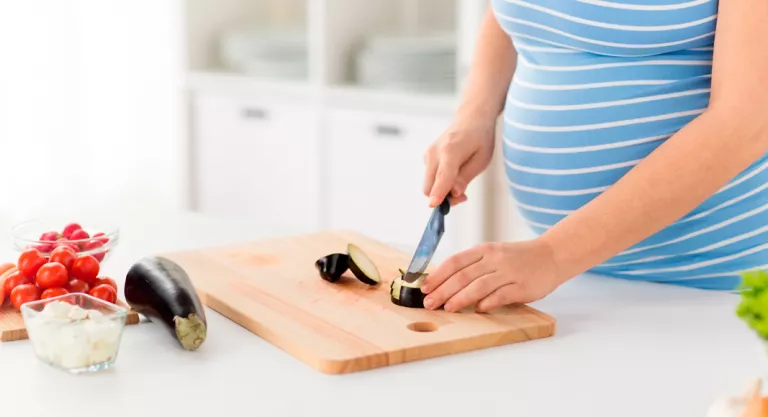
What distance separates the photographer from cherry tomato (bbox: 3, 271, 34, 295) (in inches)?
49.8

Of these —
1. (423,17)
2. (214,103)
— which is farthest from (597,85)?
(214,103)

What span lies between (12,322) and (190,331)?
229mm

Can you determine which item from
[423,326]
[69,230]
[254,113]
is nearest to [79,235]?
[69,230]

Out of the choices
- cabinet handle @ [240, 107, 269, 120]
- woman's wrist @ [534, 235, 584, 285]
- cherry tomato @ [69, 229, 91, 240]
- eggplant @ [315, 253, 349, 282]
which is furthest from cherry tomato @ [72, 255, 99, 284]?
cabinet handle @ [240, 107, 269, 120]

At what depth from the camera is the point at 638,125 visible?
1426 mm

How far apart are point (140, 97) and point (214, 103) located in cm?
30

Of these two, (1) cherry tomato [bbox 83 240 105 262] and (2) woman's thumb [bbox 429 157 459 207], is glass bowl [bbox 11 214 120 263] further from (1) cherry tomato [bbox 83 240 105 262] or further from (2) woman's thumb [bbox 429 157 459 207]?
(2) woman's thumb [bbox 429 157 459 207]

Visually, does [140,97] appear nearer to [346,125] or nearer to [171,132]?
[171,132]

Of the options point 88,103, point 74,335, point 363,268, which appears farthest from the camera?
point 88,103

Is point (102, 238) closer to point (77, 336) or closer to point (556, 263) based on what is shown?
point (77, 336)

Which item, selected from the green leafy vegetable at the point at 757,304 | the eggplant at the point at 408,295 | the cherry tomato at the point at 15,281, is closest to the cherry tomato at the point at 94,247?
the cherry tomato at the point at 15,281

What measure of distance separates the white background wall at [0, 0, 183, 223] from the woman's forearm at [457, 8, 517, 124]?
2.11 m

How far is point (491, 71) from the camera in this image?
167cm

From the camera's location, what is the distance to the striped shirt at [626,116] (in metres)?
1.39
